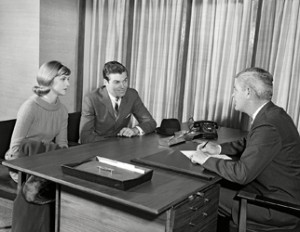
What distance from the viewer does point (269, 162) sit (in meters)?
1.83

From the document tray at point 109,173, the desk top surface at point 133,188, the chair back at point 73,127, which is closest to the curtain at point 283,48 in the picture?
the desk top surface at point 133,188

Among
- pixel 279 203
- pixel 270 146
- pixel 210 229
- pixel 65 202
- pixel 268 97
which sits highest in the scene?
pixel 268 97

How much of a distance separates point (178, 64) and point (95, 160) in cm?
206

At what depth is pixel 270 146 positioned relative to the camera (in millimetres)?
1800

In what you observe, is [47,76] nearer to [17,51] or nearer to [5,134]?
[5,134]

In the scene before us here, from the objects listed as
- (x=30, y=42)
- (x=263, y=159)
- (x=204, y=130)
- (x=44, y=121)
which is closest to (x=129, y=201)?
(x=263, y=159)

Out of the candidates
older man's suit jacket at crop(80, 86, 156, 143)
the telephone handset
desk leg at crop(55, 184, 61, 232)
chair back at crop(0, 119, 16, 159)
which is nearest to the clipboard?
desk leg at crop(55, 184, 61, 232)

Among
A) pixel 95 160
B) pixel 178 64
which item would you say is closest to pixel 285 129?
pixel 95 160

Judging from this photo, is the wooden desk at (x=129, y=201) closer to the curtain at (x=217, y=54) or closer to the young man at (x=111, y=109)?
the young man at (x=111, y=109)

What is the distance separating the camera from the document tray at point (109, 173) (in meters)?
1.53

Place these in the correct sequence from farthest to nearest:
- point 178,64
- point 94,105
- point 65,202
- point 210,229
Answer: point 178,64
point 94,105
point 210,229
point 65,202

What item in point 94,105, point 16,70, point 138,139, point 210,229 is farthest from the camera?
point 16,70

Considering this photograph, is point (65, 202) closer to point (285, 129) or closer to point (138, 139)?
point (138, 139)

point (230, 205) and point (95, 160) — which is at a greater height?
point (95, 160)
